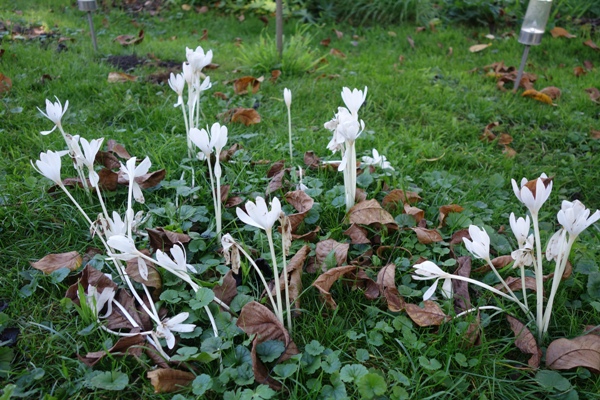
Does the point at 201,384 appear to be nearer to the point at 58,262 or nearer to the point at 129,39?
the point at 58,262

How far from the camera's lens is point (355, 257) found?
6.81 ft

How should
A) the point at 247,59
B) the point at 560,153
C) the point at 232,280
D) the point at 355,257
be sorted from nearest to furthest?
1. the point at 232,280
2. the point at 355,257
3. the point at 560,153
4. the point at 247,59

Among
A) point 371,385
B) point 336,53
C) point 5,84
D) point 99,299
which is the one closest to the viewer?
point 371,385

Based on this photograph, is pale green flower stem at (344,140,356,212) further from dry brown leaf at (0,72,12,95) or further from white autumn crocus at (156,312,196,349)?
dry brown leaf at (0,72,12,95)

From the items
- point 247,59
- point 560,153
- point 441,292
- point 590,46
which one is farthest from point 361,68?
point 441,292

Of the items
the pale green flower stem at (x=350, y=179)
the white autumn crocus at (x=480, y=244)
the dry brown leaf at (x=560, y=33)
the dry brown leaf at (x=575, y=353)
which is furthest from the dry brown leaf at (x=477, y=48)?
the dry brown leaf at (x=575, y=353)

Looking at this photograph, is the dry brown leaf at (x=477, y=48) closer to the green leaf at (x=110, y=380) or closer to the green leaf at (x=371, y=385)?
the green leaf at (x=371, y=385)

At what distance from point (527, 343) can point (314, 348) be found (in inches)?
27.8

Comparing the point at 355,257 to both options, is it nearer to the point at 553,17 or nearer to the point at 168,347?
the point at 168,347

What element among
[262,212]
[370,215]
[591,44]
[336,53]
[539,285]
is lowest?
[336,53]

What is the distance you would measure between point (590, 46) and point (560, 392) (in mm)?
4510

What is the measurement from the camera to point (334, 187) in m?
2.39

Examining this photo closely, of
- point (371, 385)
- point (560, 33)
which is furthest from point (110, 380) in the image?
point (560, 33)

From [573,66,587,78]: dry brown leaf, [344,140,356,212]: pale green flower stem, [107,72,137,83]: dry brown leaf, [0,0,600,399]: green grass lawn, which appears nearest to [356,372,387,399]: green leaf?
[0,0,600,399]: green grass lawn
